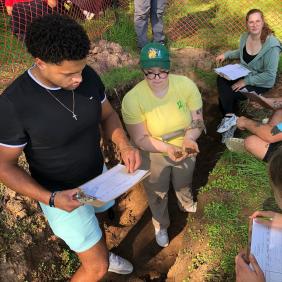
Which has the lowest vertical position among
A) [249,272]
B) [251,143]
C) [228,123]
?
[228,123]

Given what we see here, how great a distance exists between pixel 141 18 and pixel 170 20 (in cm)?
167

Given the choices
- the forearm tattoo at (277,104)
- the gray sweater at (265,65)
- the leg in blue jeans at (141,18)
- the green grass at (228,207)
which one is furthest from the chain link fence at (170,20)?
the green grass at (228,207)

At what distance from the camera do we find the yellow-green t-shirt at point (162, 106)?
324 centimetres

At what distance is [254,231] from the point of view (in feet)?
7.72

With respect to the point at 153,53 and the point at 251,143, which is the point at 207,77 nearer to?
the point at 251,143

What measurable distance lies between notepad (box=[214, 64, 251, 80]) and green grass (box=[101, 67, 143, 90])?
1.14 m

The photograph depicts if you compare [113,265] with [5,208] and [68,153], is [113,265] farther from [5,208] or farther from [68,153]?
[68,153]

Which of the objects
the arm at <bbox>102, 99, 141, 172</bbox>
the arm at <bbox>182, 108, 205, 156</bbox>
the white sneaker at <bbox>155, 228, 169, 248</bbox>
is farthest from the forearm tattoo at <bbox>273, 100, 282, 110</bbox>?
the arm at <bbox>102, 99, 141, 172</bbox>

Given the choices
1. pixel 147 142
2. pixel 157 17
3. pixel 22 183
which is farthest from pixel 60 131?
pixel 157 17

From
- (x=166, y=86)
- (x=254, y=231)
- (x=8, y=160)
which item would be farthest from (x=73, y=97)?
(x=254, y=231)

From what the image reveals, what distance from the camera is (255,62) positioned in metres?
4.99

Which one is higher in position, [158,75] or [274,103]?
[158,75]

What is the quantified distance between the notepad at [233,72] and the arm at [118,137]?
2.35 metres

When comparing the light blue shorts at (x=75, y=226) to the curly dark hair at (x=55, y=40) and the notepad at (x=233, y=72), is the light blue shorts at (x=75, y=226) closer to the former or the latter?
the curly dark hair at (x=55, y=40)
